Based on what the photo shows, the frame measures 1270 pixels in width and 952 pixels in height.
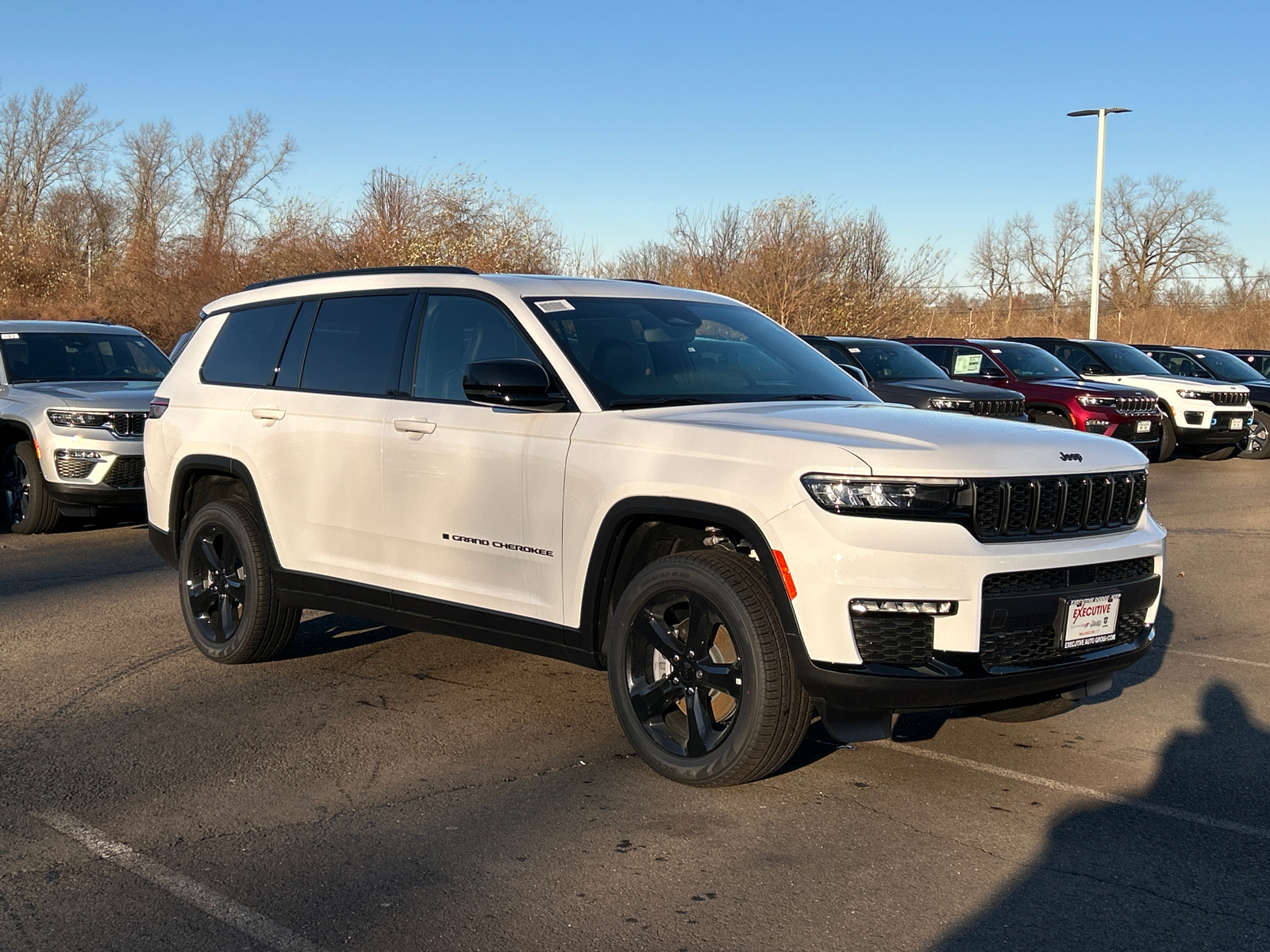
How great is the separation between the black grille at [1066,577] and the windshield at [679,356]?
1473 mm

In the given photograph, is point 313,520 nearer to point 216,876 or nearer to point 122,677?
point 122,677

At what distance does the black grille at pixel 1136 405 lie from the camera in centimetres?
1811

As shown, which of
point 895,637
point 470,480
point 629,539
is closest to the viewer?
point 895,637

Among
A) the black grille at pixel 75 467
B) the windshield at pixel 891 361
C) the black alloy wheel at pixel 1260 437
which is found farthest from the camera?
the black alloy wheel at pixel 1260 437

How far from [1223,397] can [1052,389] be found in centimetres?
310

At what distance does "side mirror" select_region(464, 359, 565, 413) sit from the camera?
5102mm

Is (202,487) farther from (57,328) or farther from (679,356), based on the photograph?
(57,328)

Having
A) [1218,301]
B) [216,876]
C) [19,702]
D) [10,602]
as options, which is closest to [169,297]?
[10,602]

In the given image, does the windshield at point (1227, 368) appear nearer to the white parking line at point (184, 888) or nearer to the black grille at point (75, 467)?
the black grille at point (75, 467)

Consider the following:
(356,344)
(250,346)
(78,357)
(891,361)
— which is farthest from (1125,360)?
(356,344)

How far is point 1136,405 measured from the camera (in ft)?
60.4

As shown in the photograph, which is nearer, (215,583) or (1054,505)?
(1054,505)

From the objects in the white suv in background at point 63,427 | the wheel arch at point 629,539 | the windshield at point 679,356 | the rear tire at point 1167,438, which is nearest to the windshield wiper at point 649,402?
the windshield at point 679,356

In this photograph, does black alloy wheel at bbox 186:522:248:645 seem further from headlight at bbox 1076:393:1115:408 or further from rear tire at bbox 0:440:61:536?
headlight at bbox 1076:393:1115:408
